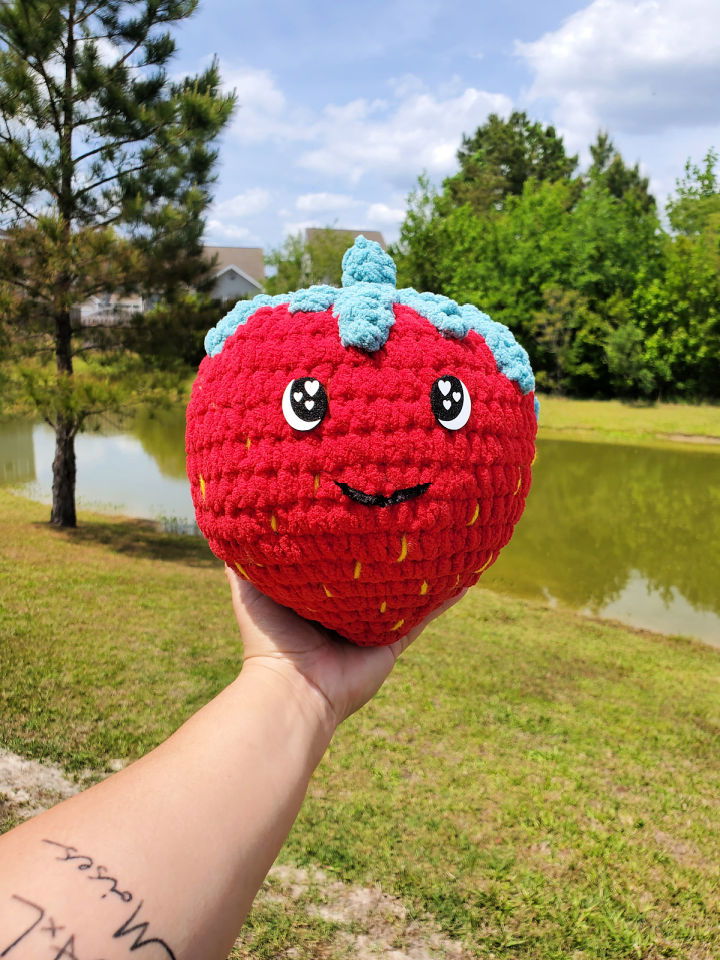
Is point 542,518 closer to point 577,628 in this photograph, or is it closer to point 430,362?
point 577,628

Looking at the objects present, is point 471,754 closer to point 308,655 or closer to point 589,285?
point 308,655

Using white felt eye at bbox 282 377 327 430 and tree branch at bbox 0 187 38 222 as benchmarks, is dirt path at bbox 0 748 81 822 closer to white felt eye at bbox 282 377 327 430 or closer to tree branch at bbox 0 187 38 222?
white felt eye at bbox 282 377 327 430

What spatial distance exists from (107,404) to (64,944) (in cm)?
614

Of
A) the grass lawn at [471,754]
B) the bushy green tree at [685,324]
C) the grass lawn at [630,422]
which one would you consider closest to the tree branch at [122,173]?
the grass lawn at [471,754]

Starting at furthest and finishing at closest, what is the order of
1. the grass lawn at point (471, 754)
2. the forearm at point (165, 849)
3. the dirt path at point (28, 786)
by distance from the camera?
the dirt path at point (28, 786)
the grass lawn at point (471, 754)
the forearm at point (165, 849)

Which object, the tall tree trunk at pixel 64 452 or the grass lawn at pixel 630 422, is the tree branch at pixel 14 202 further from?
the grass lawn at pixel 630 422

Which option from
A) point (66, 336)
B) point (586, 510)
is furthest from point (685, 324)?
point (66, 336)

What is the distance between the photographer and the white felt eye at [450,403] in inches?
47.6

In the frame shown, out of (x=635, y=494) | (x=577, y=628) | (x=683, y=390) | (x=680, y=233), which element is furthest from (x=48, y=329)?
(x=680, y=233)

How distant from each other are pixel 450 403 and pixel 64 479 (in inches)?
280

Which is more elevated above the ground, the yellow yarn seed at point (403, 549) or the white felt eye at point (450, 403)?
the white felt eye at point (450, 403)

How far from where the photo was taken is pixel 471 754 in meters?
3.35

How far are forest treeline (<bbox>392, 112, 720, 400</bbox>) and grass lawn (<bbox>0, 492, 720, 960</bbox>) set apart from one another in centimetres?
1607

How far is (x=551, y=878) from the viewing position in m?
2.49
